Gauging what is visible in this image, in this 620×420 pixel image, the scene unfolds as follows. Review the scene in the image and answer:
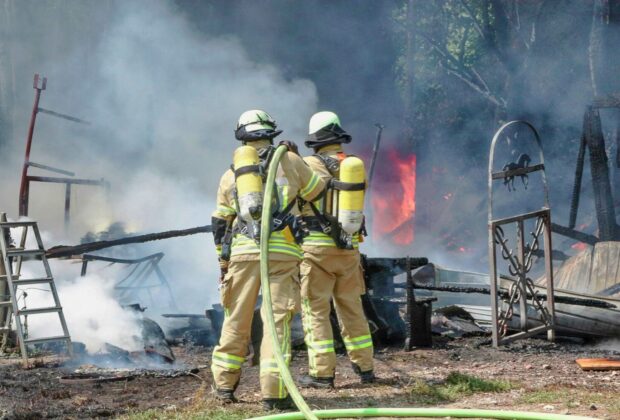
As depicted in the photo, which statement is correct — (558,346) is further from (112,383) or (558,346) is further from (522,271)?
(112,383)

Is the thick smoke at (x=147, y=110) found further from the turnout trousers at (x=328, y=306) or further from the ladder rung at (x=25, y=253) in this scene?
the turnout trousers at (x=328, y=306)

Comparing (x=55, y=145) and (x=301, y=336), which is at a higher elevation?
Result: (x=55, y=145)

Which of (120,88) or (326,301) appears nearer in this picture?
(326,301)

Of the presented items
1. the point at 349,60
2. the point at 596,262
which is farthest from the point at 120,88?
the point at 596,262

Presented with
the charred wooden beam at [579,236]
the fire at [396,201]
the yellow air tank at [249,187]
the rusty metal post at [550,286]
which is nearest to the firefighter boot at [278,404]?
the yellow air tank at [249,187]

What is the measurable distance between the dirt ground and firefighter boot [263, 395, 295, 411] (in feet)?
0.81

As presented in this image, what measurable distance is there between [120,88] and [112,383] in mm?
A: 11845

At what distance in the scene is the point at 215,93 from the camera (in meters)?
17.5

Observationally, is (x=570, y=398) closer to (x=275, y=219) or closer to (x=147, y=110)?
(x=275, y=219)

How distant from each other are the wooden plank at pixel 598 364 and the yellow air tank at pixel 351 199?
2332mm

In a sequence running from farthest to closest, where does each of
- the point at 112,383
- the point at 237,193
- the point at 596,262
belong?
the point at 596,262 < the point at 112,383 < the point at 237,193

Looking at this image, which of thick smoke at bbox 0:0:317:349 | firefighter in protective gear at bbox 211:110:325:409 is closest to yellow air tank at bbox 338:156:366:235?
firefighter in protective gear at bbox 211:110:325:409

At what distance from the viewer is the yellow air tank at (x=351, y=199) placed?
19.5 ft

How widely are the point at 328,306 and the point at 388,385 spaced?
2.38ft
